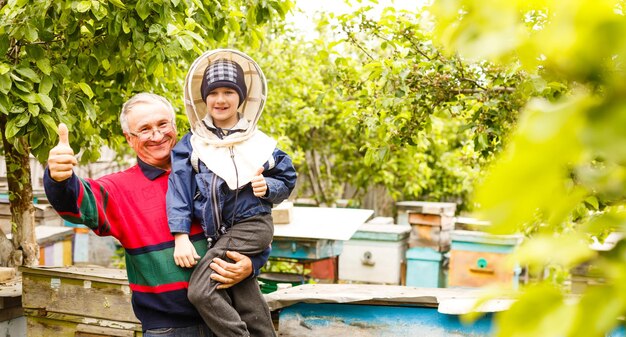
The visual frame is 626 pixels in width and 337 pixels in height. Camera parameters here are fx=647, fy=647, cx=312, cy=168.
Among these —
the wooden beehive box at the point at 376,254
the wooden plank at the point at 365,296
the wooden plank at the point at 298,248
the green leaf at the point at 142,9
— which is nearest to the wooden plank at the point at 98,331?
the wooden plank at the point at 365,296

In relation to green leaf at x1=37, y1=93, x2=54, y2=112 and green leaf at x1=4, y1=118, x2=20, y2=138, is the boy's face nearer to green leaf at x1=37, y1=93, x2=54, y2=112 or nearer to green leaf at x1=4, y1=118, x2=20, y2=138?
green leaf at x1=37, y1=93, x2=54, y2=112

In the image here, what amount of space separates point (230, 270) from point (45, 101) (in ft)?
3.46

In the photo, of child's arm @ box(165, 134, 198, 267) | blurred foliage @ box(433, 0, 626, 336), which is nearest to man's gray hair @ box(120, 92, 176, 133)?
child's arm @ box(165, 134, 198, 267)

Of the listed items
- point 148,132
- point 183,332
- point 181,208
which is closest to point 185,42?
point 148,132

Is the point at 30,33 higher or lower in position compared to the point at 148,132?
higher

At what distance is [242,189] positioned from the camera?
7.64ft

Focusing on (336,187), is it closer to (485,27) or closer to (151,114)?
(151,114)

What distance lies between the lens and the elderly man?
2.21 meters

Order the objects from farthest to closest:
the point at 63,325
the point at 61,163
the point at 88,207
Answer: the point at 63,325 < the point at 88,207 < the point at 61,163

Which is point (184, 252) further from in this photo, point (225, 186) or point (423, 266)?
point (423, 266)

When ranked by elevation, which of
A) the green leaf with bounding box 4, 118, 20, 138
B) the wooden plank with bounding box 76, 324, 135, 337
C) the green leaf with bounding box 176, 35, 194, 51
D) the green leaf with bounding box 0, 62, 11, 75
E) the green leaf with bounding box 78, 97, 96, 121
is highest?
the green leaf with bounding box 176, 35, 194, 51

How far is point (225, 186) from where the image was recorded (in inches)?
89.9

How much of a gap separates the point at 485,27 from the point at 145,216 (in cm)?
195

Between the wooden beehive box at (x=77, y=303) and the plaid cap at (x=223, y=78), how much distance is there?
122cm
